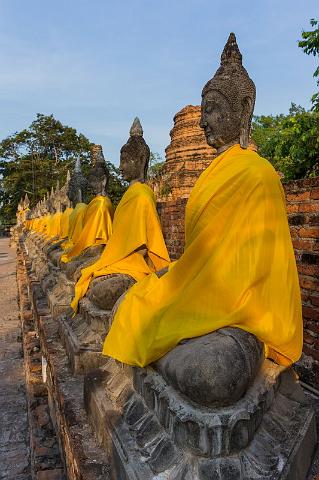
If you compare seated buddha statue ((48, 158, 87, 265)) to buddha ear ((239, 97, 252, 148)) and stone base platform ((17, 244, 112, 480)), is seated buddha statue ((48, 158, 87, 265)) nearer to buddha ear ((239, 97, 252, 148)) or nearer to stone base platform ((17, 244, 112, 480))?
stone base platform ((17, 244, 112, 480))

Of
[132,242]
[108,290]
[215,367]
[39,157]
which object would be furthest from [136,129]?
[39,157]

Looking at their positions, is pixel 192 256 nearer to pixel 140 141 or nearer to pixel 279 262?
pixel 279 262

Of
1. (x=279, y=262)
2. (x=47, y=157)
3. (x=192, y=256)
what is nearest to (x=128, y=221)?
(x=192, y=256)

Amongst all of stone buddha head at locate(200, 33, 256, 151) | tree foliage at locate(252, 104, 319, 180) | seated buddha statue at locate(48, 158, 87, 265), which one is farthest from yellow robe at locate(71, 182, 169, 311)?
tree foliage at locate(252, 104, 319, 180)

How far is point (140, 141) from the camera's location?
12.5 feet

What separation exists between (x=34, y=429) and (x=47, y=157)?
127 ft

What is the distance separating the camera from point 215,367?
1485 mm

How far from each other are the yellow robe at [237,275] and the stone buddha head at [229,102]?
23cm

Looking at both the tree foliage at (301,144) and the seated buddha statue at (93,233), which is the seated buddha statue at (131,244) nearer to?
the seated buddha statue at (93,233)

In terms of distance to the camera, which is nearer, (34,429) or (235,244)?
(235,244)

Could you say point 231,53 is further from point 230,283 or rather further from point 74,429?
point 74,429

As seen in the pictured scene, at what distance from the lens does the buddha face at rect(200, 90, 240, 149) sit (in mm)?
2109

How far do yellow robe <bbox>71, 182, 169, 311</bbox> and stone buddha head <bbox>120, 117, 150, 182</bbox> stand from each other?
0.86 ft

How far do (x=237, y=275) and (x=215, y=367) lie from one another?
Answer: 481mm
